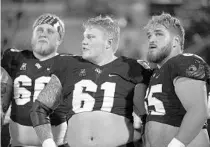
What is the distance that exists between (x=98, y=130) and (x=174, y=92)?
634mm

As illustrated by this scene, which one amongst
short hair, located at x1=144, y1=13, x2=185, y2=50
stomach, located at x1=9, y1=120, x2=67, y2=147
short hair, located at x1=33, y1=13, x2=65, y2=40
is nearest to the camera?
short hair, located at x1=144, y1=13, x2=185, y2=50

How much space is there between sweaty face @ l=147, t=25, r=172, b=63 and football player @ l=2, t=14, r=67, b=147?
3.09 feet

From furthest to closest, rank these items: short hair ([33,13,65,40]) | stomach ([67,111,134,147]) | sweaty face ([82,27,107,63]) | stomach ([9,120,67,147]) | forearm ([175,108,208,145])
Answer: short hair ([33,13,65,40]), stomach ([9,120,67,147]), sweaty face ([82,27,107,63]), stomach ([67,111,134,147]), forearm ([175,108,208,145])

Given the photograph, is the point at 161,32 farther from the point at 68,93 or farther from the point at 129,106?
the point at 68,93

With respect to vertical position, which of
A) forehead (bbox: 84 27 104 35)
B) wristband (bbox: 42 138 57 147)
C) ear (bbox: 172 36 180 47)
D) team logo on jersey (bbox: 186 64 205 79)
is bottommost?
wristband (bbox: 42 138 57 147)

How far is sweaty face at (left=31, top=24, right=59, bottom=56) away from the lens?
4.13 metres

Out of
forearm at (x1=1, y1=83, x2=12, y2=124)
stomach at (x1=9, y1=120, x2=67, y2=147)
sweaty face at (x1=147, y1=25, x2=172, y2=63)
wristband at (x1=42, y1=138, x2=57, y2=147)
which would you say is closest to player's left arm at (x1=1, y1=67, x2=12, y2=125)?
forearm at (x1=1, y1=83, x2=12, y2=124)

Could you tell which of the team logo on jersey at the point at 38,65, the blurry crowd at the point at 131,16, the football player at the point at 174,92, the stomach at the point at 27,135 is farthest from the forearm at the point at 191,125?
the blurry crowd at the point at 131,16

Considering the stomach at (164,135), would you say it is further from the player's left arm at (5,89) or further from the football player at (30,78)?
the player's left arm at (5,89)

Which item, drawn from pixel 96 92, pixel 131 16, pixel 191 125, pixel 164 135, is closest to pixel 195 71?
pixel 191 125

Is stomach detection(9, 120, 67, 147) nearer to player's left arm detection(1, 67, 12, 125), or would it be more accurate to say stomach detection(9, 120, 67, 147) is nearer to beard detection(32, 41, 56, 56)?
player's left arm detection(1, 67, 12, 125)

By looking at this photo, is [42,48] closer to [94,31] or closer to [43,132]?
[94,31]

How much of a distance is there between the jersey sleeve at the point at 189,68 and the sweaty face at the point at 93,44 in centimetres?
67

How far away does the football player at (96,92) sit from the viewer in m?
3.39
